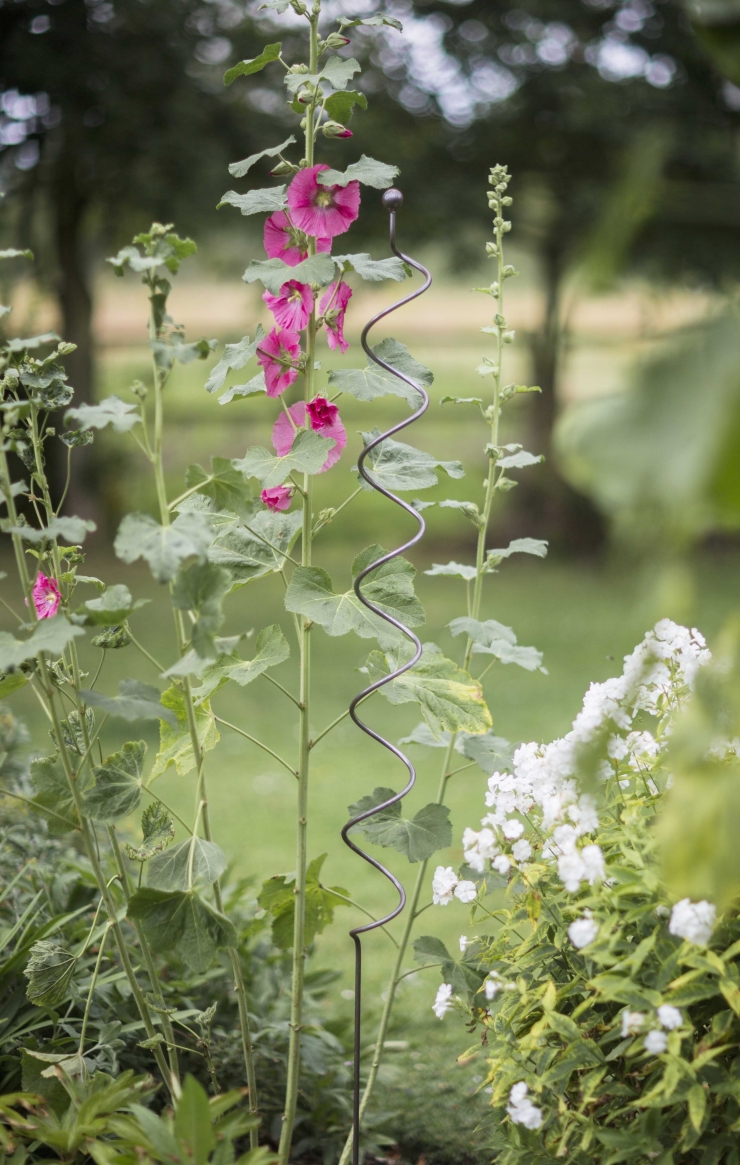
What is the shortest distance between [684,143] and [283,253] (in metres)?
7.23

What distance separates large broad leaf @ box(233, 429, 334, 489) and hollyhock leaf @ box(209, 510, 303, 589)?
0.31 ft

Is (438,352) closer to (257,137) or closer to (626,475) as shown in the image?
(257,137)

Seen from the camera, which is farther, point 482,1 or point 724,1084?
point 482,1

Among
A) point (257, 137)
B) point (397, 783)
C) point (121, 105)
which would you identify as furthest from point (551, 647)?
point (121, 105)

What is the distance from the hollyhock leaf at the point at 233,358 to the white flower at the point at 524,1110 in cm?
90

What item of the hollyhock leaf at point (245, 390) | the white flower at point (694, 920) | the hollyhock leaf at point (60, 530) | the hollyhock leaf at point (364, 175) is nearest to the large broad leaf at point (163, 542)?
the hollyhock leaf at point (60, 530)

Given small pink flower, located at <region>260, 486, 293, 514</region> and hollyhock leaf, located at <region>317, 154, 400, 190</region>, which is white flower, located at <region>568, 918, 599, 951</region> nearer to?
small pink flower, located at <region>260, 486, 293, 514</region>

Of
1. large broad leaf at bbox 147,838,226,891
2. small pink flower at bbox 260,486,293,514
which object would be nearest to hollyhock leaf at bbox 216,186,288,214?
small pink flower at bbox 260,486,293,514

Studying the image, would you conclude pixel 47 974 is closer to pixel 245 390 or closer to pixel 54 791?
pixel 54 791

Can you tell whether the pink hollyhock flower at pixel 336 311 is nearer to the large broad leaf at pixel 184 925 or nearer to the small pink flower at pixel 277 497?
the small pink flower at pixel 277 497

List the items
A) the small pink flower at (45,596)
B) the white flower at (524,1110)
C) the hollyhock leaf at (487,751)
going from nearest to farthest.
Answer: the white flower at (524,1110), the small pink flower at (45,596), the hollyhock leaf at (487,751)

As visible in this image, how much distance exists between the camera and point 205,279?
357 inches

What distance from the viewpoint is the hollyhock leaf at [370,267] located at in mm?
1301

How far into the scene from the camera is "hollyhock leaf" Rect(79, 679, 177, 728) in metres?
1.10
